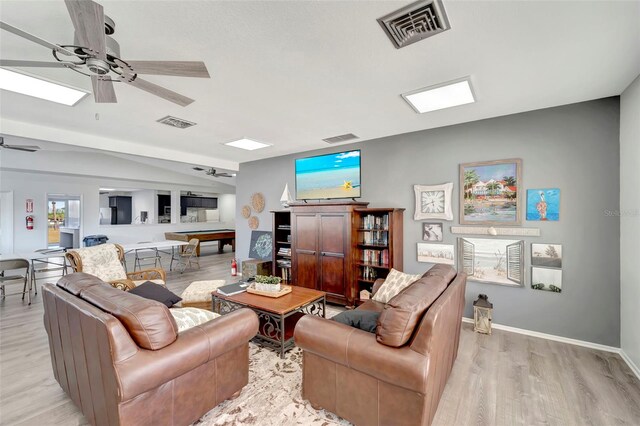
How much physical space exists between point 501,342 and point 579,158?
218cm

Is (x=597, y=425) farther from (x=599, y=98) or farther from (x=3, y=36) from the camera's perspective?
(x=3, y=36)

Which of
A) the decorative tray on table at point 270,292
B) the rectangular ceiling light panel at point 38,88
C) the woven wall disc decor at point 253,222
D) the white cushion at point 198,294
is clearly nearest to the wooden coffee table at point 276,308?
the decorative tray on table at point 270,292

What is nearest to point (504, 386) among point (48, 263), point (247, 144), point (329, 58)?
point (329, 58)

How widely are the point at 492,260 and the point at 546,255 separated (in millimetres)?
531

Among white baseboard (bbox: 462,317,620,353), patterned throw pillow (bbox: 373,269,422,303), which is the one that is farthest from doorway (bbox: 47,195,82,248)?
white baseboard (bbox: 462,317,620,353)

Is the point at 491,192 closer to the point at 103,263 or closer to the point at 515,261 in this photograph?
the point at 515,261

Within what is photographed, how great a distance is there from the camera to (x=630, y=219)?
2.50 m

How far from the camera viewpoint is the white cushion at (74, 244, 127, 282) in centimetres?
365

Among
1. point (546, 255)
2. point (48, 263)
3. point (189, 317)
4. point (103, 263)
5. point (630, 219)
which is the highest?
point (630, 219)

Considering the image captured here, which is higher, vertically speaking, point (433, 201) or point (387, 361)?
point (433, 201)

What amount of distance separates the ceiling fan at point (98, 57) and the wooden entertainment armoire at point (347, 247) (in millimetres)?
2563

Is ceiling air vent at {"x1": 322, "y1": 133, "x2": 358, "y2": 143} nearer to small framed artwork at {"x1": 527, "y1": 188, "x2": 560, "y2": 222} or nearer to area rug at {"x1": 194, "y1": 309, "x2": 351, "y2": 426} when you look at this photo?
small framed artwork at {"x1": 527, "y1": 188, "x2": 560, "y2": 222}

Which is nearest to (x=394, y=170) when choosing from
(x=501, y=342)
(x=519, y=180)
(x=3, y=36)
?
(x=519, y=180)

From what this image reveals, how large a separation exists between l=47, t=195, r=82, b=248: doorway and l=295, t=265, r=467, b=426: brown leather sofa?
401 inches
